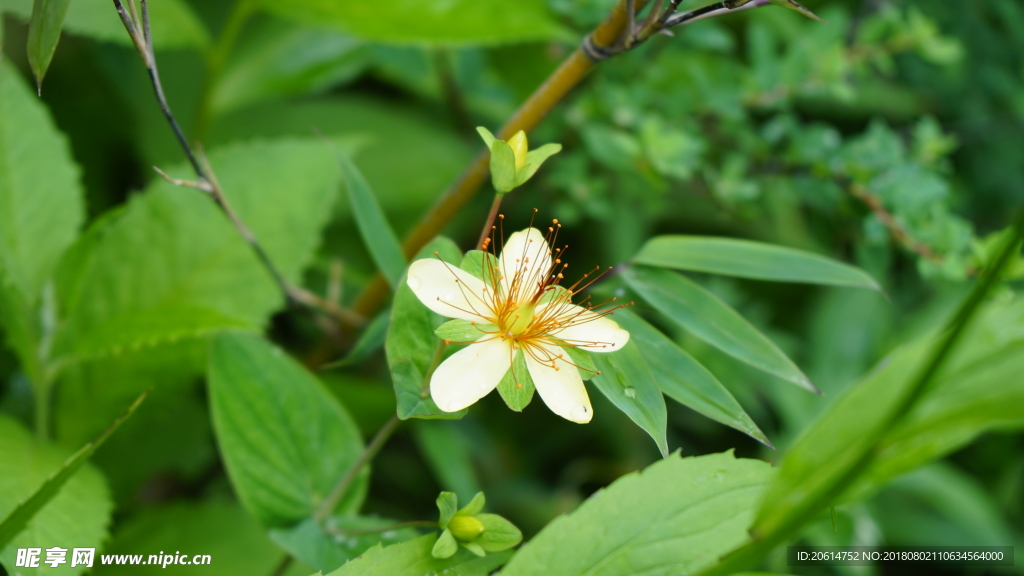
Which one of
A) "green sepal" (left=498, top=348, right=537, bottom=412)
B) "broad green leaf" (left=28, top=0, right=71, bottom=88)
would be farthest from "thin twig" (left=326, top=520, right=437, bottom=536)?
"broad green leaf" (left=28, top=0, right=71, bottom=88)

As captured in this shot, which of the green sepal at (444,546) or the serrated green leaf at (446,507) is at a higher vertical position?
the serrated green leaf at (446,507)

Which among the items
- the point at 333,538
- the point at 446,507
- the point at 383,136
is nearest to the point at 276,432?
the point at 333,538

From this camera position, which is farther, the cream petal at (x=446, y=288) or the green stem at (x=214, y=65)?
the green stem at (x=214, y=65)

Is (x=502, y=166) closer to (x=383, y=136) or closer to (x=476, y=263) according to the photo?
(x=476, y=263)

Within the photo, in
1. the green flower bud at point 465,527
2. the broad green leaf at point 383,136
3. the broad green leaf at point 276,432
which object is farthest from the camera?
the broad green leaf at point 383,136

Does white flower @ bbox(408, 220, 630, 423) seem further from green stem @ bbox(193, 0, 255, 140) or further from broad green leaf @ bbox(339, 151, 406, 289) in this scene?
green stem @ bbox(193, 0, 255, 140)

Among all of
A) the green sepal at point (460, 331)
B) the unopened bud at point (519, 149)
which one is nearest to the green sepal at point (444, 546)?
the green sepal at point (460, 331)

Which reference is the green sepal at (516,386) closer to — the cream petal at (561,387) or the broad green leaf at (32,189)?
the cream petal at (561,387)
